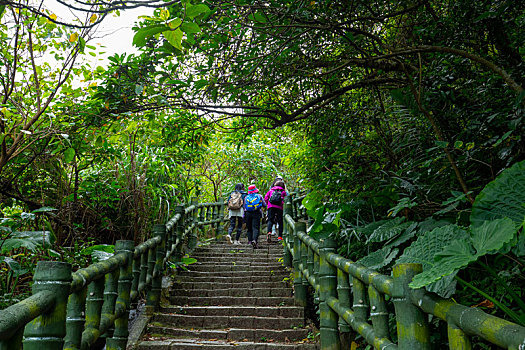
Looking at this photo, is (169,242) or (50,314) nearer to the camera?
(50,314)

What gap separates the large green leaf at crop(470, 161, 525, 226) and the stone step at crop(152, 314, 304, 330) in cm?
335

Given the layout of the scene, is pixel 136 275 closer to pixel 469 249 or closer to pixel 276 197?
pixel 469 249

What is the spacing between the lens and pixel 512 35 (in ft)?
9.96

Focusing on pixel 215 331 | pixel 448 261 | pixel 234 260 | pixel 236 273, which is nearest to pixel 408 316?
pixel 448 261

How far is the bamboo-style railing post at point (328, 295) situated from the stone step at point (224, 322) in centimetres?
153

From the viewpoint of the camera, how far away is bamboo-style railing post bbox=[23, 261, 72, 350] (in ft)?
6.32

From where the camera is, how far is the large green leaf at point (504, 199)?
6.33 feet

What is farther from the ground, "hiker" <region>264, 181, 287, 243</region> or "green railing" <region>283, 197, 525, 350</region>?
"hiker" <region>264, 181, 287, 243</region>

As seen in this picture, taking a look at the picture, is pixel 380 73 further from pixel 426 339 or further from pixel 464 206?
pixel 426 339

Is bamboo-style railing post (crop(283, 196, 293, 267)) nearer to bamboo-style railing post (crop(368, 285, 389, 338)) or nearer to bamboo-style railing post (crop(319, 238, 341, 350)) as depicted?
bamboo-style railing post (crop(319, 238, 341, 350))

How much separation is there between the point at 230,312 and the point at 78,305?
3.18 metres

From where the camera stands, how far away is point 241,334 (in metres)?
4.66

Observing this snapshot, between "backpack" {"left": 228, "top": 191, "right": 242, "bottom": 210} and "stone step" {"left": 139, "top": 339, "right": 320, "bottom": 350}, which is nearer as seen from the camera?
"stone step" {"left": 139, "top": 339, "right": 320, "bottom": 350}

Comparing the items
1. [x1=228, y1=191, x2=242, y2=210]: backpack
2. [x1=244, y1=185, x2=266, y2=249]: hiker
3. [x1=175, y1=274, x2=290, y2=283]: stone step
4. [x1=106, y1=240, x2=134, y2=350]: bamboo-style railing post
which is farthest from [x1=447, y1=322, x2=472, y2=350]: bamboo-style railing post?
[x1=228, y1=191, x2=242, y2=210]: backpack
